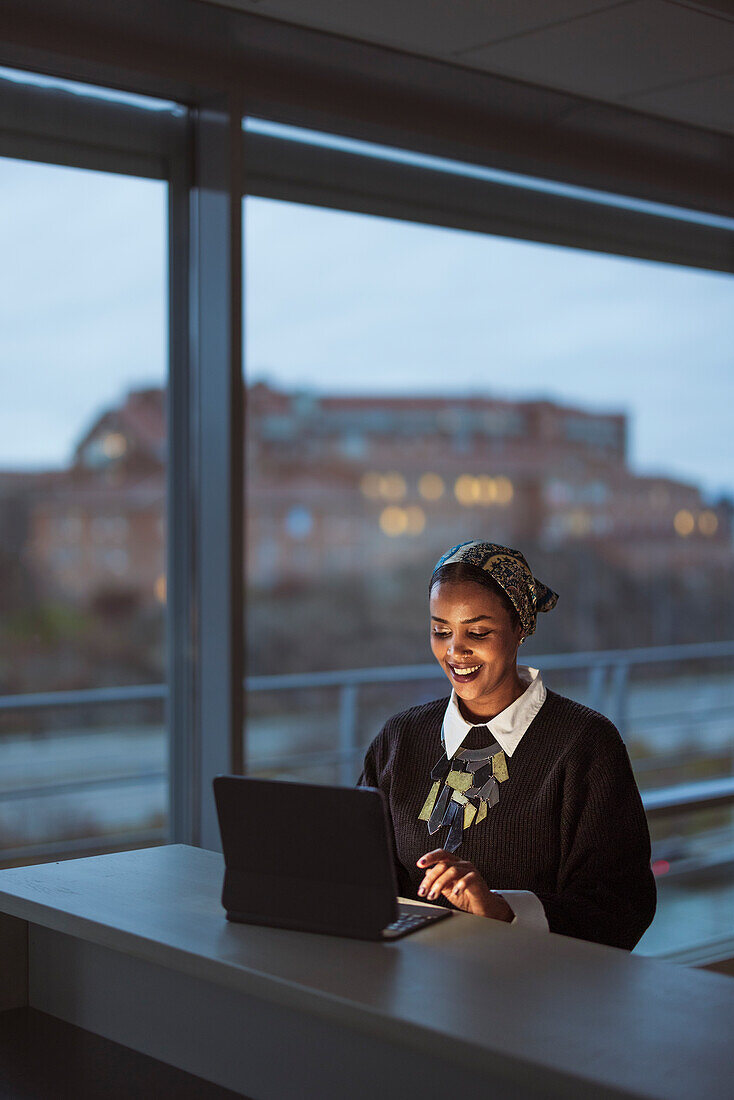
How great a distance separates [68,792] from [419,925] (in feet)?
7.09

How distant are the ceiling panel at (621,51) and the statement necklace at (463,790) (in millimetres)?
1709

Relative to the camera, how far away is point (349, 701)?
213 inches

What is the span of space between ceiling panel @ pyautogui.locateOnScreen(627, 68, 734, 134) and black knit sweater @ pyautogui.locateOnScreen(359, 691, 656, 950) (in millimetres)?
1973

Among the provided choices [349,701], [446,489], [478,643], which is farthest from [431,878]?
[446,489]

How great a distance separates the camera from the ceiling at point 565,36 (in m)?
2.77

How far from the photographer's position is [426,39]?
2.96 m

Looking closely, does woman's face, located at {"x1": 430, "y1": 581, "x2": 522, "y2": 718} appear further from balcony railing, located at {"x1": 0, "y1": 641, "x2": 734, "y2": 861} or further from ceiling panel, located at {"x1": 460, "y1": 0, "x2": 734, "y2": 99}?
ceiling panel, located at {"x1": 460, "y1": 0, "x2": 734, "y2": 99}

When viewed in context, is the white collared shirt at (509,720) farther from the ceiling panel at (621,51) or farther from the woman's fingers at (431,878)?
the ceiling panel at (621,51)

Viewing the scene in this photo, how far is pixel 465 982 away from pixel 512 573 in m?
0.81

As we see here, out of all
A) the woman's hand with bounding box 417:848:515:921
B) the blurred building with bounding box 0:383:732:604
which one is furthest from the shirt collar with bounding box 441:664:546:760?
the blurred building with bounding box 0:383:732:604

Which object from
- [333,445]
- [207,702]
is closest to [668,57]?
[207,702]

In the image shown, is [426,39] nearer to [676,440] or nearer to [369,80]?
[369,80]

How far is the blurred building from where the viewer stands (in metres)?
6.18

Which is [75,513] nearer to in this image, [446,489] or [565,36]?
[565,36]
